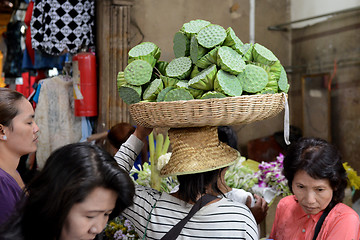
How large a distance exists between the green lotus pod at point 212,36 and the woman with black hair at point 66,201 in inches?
26.3

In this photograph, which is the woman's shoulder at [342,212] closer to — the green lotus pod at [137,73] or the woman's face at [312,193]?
the woman's face at [312,193]

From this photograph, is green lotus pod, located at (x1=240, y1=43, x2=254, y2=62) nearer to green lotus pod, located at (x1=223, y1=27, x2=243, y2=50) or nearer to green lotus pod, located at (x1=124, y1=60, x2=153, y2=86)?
green lotus pod, located at (x1=223, y1=27, x2=243, y2=50)

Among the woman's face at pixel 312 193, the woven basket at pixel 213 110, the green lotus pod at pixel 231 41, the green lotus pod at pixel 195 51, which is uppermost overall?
the green lotus pod at pixel 231 41

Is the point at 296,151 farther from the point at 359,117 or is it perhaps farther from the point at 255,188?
the point at 359,117

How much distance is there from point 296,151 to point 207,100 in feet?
2.44

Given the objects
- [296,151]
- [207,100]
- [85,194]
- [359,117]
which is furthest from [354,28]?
[85,194]

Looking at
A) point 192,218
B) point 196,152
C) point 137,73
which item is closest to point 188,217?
point 192,218

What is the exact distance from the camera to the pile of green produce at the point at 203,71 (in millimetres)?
1692

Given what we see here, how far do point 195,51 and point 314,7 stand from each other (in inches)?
145

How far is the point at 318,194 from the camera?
2.00 metres

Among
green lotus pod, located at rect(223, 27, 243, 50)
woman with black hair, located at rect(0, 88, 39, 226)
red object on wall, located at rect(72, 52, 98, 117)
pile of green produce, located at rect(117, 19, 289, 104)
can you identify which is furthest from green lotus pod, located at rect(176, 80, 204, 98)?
red object on wall, located at rect(72, 52, 98, 117)

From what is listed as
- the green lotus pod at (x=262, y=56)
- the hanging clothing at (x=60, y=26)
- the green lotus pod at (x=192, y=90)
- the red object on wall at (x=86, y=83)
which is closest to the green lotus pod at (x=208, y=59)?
the green lotus pod at (x=192, y=90)

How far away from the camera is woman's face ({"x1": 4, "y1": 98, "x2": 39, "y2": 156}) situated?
199 cm

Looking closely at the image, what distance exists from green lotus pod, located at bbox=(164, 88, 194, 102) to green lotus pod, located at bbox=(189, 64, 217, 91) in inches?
2.0
